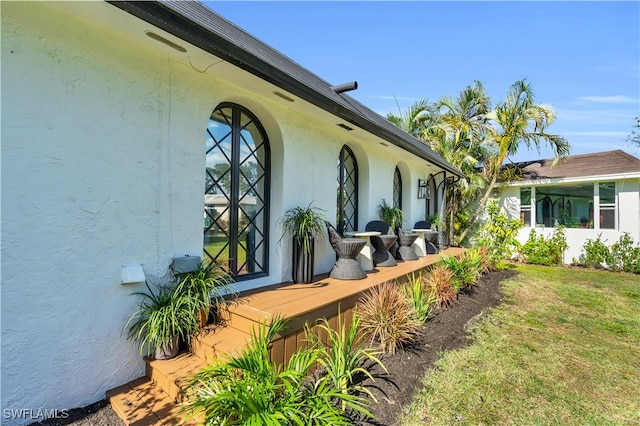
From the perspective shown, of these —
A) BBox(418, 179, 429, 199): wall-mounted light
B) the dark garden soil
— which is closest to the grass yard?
the dark garden soil

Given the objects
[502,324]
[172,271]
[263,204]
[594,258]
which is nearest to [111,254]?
[172,271]

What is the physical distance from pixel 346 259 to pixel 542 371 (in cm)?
328

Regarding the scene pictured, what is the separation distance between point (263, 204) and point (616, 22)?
434 inches

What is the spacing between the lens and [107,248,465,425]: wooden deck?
2701mm

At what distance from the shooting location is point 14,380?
249cm

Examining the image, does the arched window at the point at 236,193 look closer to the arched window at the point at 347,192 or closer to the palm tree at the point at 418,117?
the arched window at the point at 347,192

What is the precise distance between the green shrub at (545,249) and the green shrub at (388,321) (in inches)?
474

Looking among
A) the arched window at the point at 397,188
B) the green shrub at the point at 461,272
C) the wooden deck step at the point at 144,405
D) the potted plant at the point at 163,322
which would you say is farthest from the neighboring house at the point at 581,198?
the wooden deck step at the point at 144,405

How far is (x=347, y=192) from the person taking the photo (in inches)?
308

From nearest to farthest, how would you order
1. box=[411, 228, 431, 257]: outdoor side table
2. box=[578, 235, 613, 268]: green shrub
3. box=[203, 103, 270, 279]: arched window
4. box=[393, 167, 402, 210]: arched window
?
box=[203, 103, 270, 279]: arched window, box=[411, 228, 431, 257]: outdoor side table, box=[393, 167, 402, 210]: arched window, box=[578, 235, 613, 268]: green shrub

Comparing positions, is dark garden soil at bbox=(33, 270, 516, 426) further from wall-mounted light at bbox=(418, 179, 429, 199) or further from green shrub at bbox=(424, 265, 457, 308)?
wall-mounted light at bbox=(418, 179, 429, 199)

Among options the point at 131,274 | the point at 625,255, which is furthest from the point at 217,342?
the point at 625,255

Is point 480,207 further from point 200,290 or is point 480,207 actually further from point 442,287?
point 200,290

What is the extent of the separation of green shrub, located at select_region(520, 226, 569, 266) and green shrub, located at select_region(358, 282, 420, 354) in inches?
474
